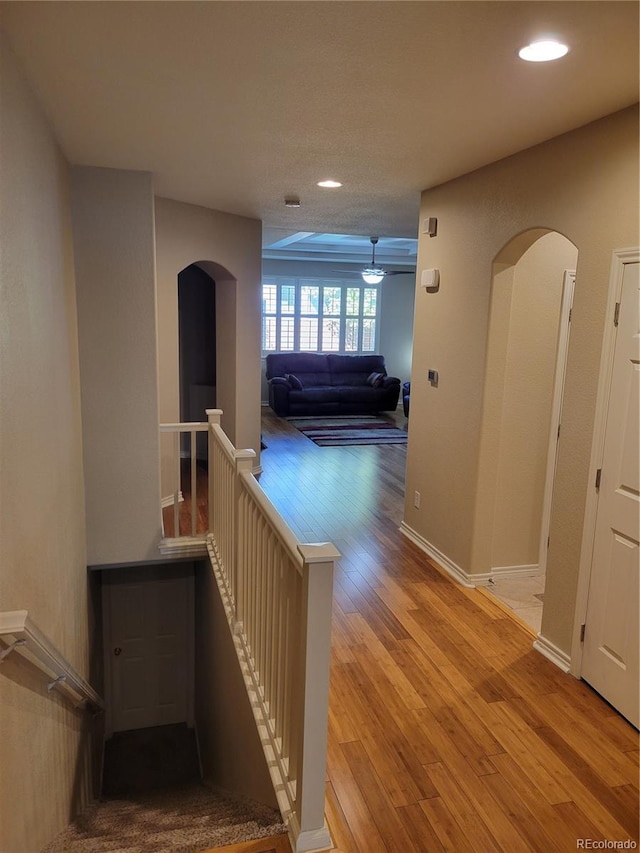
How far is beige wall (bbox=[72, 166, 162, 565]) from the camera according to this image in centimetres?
379

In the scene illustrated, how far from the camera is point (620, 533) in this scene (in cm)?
261

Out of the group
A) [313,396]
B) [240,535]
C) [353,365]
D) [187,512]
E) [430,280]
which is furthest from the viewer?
[353,365]

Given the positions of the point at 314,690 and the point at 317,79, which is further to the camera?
the point at 317,79

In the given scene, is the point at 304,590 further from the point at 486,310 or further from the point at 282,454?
the point at 282,454

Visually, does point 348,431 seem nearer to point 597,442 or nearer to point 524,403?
point 524,403

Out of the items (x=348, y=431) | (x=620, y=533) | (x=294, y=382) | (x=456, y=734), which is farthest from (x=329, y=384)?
(x=456, y=734)

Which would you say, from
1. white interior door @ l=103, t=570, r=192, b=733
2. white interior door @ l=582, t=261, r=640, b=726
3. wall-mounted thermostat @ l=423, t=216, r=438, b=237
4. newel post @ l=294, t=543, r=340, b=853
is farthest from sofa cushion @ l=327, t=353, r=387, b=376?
newel post @ l=294, t=543, r=340, b=853

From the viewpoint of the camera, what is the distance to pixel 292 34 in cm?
188

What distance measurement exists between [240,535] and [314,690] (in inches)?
49.3

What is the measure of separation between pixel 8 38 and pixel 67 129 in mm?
1058

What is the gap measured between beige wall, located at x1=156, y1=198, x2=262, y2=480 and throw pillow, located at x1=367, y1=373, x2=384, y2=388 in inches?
171

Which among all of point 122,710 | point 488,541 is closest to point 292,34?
point 488,541

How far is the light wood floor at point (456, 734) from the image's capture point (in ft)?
6.65

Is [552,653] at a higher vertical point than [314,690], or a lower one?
lower
